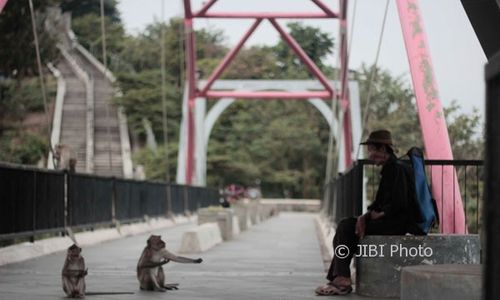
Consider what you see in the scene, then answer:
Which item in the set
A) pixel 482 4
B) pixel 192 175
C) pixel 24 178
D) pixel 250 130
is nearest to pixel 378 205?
pixel 482 4

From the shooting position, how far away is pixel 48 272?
12.5 metres

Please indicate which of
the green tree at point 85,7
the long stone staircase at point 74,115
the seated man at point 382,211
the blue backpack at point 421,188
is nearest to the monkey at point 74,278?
the seated man at point 382,211

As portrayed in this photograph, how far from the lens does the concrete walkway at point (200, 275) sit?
32.4 ft

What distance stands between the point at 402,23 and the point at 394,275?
189 inches

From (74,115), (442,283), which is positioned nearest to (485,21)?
(442,283)

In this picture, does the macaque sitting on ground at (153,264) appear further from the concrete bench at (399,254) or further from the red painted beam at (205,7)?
the red painted beam at (205,7)

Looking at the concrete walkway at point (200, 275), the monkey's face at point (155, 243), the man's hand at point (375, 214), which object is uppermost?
the man's hand at point (375, 214)

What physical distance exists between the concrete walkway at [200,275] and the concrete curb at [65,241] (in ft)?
0.62

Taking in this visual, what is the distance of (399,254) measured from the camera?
9852mm

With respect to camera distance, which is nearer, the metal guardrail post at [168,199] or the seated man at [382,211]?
the seated man at [382,211]

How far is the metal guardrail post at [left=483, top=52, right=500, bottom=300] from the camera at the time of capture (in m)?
4.05

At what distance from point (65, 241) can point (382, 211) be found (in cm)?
883

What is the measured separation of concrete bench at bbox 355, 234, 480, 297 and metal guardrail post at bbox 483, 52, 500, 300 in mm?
5635

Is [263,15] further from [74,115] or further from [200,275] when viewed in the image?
[74,115]
